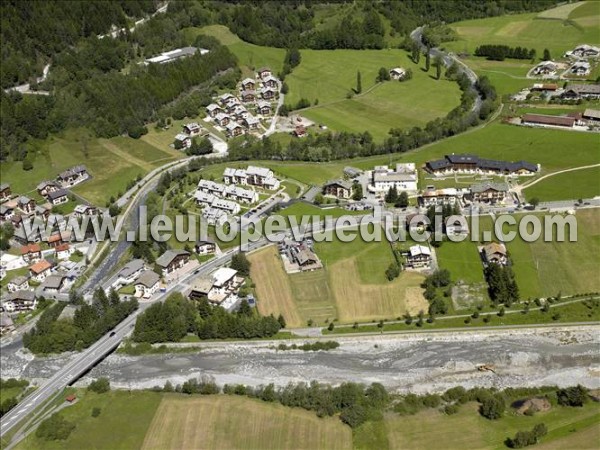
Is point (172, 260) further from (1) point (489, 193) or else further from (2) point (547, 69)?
(2) point (547, 69)

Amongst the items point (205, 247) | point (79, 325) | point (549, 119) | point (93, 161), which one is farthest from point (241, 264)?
point (549, 119)

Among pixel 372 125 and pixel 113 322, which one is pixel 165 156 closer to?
pixel 372 125

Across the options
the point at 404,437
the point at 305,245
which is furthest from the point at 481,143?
the point at 404,437

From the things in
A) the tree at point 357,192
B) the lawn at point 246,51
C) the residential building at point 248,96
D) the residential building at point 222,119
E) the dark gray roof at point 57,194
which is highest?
the lawn at point 246,51

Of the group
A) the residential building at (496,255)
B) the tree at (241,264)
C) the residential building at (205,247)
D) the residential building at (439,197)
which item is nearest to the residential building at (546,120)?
the residential building at (439,197)

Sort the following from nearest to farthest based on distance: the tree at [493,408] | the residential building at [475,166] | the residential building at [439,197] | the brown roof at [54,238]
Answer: the tree at [493,408] → the residential building at [439,197] → the brown roof at [54,238] → the residential building at [475,166]

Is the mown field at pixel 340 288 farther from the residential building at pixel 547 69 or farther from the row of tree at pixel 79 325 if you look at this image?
the residential building at pixel 547 69

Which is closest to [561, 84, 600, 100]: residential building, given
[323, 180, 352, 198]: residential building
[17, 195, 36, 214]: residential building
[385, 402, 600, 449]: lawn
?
[323, 180, 352, 198]: residential building
